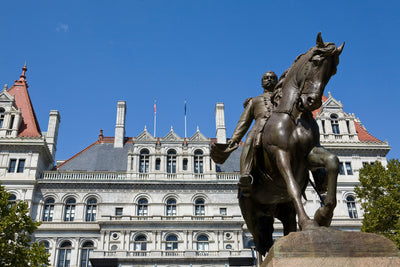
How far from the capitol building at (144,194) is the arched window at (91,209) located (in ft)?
0.28

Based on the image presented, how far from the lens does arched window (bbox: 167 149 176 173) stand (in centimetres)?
3716

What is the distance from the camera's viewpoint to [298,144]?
5.11 m

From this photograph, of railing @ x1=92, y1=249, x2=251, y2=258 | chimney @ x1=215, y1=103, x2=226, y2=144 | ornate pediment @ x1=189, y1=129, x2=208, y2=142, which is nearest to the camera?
railing @ x1=92, y1=249, x2=251, y2=258

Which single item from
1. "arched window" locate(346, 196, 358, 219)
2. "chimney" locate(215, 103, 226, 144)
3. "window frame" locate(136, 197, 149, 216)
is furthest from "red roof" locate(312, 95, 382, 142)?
"window frame" locate(136, 197, 149, 216)

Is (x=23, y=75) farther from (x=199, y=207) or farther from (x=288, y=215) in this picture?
(x=288, y=215)

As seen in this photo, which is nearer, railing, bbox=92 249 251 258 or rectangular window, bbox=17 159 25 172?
railing, bbox=92 249 251 258

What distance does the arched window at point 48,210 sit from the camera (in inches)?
1351

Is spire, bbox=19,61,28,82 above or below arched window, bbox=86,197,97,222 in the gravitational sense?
above

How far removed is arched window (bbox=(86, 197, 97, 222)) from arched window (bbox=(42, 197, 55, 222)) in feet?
9.69

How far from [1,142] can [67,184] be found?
6.80 m

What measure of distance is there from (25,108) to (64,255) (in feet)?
53.6

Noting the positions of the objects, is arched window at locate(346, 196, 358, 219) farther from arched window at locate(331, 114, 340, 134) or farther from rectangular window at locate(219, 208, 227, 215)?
rectangular window at locate(219, 208, 227, 215)

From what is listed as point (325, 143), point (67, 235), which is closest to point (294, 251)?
point (67, 235)

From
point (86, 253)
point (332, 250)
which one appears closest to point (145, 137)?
point (86, 253)
